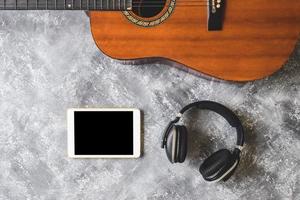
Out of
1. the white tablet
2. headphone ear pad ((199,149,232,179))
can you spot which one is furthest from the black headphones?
the white tablet

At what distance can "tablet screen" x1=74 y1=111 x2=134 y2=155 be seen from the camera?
143 cm

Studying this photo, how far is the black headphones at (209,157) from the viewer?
1338mm

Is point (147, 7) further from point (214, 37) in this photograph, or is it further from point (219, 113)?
point (219, 113)

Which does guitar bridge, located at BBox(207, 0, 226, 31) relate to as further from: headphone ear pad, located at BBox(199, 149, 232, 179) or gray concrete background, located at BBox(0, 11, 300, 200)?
headphone ear pad, located at BBox(199, 149, 232, 179)

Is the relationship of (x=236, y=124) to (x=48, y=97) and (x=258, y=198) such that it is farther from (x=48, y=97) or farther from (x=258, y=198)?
(x=48, y=97)

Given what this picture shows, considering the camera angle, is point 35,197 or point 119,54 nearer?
point 119,54

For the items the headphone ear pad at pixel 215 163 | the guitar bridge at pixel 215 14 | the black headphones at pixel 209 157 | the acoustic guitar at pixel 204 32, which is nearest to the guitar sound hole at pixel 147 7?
the acoustic guitar at pixel 204 32

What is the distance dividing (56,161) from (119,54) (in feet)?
1.24

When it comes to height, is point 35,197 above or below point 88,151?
below

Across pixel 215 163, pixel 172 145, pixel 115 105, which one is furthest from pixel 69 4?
pixel 215 163

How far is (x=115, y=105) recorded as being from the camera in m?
1.46

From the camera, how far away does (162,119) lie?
1.46 m

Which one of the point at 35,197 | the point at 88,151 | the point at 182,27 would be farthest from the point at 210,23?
the point at 35,197

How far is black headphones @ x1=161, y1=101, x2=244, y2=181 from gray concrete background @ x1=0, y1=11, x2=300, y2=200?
0.20 ft
